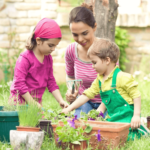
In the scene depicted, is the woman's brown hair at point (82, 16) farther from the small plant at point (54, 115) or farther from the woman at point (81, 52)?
the small plant at point (54, 115)

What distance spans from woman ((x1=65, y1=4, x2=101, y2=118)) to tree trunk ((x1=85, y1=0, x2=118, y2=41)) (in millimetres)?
616

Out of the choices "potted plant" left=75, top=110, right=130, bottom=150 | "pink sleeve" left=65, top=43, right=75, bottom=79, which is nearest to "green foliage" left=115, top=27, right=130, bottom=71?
"pink sleeve" left=65, top=43, right=75, bottom=79

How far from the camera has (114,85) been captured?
2721 mm

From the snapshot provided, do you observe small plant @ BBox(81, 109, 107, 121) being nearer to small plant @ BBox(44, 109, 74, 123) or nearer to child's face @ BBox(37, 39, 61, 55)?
small plant @ BBox(44, 109, 74, 123)

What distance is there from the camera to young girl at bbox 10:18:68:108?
9.77ft

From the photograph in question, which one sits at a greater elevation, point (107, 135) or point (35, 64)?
point (35, 64)

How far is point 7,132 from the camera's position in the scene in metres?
2.58

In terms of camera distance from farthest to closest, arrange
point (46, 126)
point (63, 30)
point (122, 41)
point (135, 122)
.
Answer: point (63, 30) < point (122, 41) < point (46, 126) < point (135, 122)

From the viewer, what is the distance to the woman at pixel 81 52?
10.0 feet

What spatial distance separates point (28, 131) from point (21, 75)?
Result: 2.79 ft

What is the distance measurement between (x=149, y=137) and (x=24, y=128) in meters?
1.20

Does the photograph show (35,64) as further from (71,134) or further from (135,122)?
(135,122)

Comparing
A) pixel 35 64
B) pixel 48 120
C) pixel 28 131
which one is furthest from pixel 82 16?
pixel 28 131

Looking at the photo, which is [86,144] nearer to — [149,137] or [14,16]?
[149,137]
